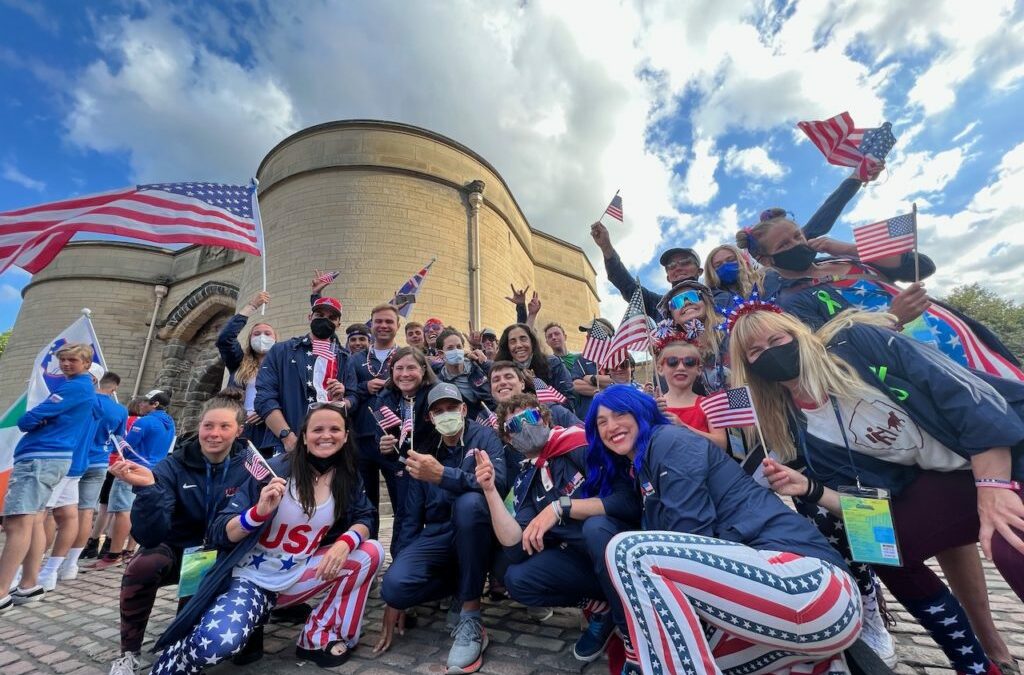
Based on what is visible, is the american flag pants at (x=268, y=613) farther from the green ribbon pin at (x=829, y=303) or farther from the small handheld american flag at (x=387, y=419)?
the green ribbon pin at (x=829, y=303)

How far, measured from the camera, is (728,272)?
366 cm

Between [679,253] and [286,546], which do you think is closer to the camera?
[286,546]

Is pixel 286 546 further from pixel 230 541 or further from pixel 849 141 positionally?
pixel 849 141

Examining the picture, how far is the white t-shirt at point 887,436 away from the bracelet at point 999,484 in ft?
0.56

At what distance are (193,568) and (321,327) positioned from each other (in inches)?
90.4

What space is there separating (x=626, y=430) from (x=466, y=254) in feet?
36.0

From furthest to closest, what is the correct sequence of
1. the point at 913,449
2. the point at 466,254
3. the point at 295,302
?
the point at 466,254 → the point at 295,302 → the point at 913,449

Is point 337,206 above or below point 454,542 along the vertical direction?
above

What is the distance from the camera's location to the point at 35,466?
3.88 meters

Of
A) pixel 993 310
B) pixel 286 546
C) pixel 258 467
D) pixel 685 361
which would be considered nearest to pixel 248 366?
pixel 258 467

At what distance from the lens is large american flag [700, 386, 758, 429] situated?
217 centimetres

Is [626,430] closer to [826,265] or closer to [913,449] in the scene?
[913,449]

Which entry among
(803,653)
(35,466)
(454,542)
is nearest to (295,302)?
(35,466)

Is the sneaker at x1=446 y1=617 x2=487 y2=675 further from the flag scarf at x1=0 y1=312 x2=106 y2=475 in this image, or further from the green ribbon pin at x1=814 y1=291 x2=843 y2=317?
the flag scarf at x1=0 y1=312 x2=106 y2=475
